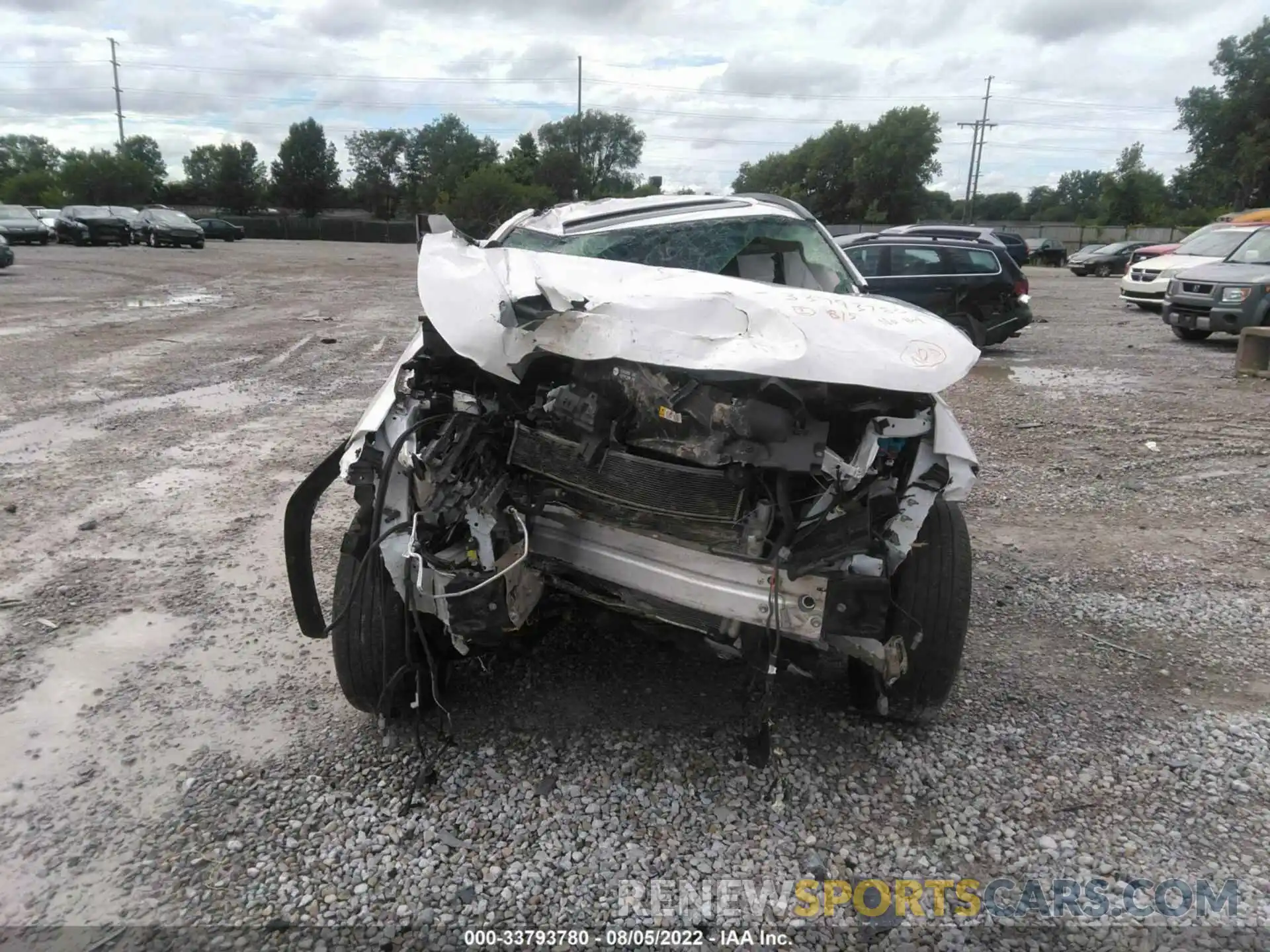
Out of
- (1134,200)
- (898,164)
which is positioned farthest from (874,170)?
(1134,200)

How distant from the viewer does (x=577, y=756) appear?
272 cm

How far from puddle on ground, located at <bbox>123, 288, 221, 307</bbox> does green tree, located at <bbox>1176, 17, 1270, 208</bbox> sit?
52691 millimetres

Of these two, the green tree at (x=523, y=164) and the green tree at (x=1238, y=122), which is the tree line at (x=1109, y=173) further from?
the green tree at (x=523, y=164)

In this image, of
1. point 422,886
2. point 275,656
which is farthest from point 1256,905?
point 275,656

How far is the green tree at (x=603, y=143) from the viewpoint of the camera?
7238 centimetres

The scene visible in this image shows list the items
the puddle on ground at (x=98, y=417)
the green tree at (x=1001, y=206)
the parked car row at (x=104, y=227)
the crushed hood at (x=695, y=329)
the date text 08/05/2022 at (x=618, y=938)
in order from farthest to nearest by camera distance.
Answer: the green tree at (x=1001, y=206), the parked car row at (x=104, y=227), the puddle on ground at (x=98, y=417), the crushed hood at (x=695, y=329), the date text 08/05/2022 at (x=618, y=938)

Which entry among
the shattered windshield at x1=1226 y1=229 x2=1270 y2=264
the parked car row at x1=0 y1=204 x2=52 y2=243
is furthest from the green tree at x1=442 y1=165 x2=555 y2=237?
the shattered windshield at x1=1226 y1=229 x2=1270 y2=264

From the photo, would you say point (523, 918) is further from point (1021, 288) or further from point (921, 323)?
point (1021, 288)

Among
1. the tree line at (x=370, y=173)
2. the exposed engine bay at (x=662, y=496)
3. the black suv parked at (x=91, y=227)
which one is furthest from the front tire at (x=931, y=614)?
the tree line at (x=370, y=173)

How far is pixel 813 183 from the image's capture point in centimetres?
6800

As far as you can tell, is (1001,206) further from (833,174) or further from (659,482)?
(659,482)

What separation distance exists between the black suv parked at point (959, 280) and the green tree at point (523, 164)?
5254cm

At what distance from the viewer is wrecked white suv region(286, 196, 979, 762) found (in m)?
2.36

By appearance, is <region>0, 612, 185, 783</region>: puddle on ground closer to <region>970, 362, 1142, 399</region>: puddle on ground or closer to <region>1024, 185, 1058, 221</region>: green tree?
<region>970, 362, 1142, 399</region>: puddle on ground
